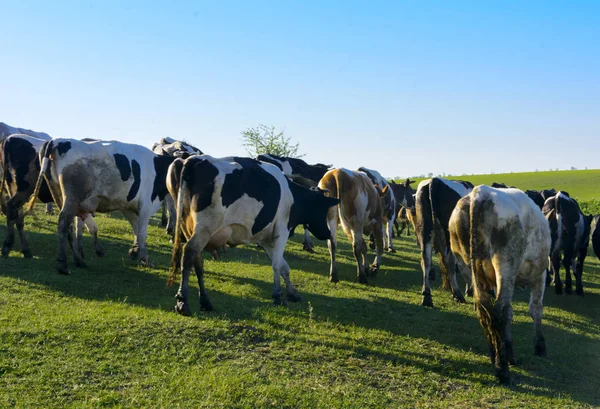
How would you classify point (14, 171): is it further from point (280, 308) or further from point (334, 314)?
point (334, 314)

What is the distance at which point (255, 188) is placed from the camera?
9555 mm

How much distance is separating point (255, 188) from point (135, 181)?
408cm

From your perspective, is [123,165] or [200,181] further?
[123,165]

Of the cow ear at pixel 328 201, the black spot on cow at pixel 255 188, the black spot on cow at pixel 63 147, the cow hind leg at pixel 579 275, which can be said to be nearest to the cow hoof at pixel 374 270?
the cow ear at pixel 328 201

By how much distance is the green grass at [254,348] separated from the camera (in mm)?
5992

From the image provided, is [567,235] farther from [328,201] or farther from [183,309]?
[183,309]

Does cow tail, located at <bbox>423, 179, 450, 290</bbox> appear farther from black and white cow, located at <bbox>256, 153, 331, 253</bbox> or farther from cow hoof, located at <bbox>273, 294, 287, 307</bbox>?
black and white cow, located at <bbox>256, 153, 331, 253</bbox>

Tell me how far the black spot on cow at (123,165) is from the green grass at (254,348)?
2011mm

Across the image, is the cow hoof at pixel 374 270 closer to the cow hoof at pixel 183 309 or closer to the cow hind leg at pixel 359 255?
the cow hind leg at pixel 359 255

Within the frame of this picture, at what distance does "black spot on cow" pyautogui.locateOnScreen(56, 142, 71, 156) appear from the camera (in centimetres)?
1123

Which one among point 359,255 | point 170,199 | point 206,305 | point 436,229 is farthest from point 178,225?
point 170,199

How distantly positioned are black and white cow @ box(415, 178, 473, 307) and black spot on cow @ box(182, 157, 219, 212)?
4233 millimetres

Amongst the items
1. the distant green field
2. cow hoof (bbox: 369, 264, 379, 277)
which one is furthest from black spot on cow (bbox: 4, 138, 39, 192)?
the distant green field

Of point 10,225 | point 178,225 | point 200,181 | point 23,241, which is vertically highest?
point 200,181
